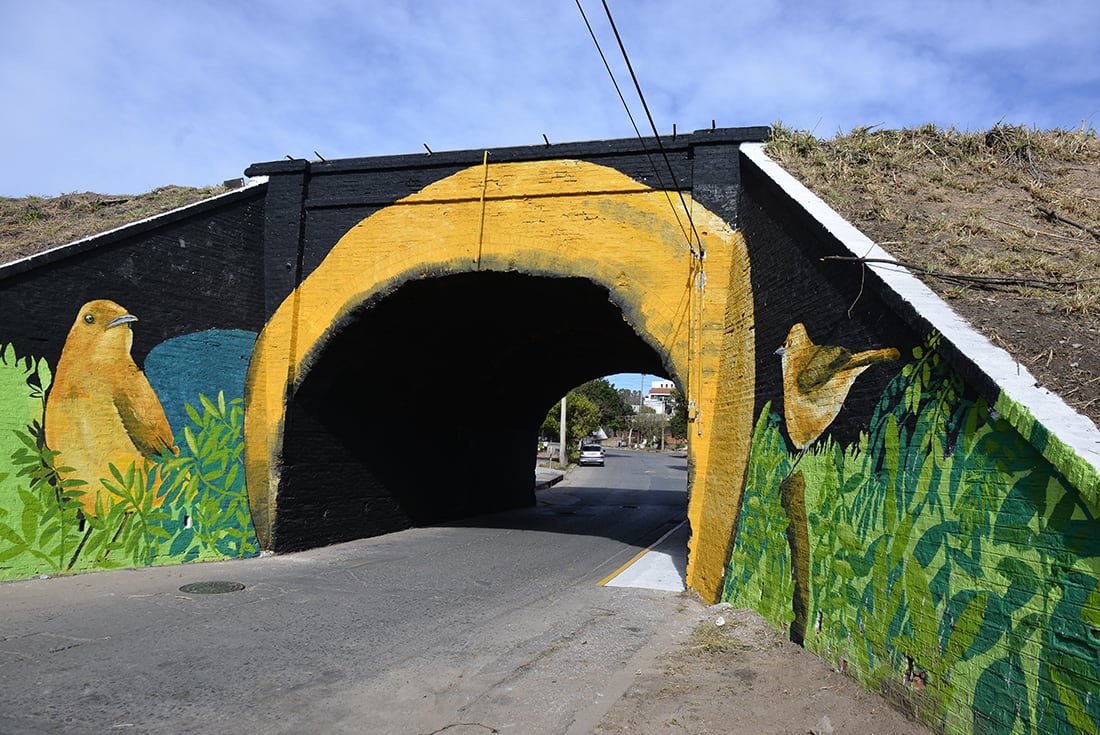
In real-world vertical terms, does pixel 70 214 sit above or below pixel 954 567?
above

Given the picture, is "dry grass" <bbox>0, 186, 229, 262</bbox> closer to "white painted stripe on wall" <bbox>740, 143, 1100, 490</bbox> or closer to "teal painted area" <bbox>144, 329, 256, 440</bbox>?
"teal painted area" <bbox>144, 329, 256, 440</bbox>

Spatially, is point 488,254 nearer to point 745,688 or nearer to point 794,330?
point 794,330

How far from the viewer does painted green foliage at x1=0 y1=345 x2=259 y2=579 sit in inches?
339

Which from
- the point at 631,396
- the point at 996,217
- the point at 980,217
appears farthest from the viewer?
the point at 631,396

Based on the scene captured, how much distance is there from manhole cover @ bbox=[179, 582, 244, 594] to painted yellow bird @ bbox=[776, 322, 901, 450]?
6517 mm

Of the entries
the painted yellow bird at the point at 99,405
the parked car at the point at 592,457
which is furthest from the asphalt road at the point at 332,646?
the parked car at the point at 592,457

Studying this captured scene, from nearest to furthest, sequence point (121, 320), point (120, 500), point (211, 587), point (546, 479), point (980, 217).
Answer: point (980, 217)
point (211, 587)
point (120, 500)
point (121, 320)
point (546, 479)

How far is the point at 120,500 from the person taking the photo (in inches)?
380

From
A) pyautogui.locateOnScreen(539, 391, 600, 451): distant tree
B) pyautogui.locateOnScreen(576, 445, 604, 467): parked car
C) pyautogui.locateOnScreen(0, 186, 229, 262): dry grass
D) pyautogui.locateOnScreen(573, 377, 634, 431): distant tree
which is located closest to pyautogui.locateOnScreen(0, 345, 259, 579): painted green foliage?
pyautogui.locateOnScreen(0, 186, 229, 262): dry grass

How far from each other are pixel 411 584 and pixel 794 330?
563cm

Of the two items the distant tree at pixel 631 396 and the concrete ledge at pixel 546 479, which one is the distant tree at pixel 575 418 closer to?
the concrete ledge at pixel 546 479

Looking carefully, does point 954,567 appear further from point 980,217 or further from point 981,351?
point 980,217

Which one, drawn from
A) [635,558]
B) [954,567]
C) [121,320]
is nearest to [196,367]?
[121,320]

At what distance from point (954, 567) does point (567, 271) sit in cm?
725
